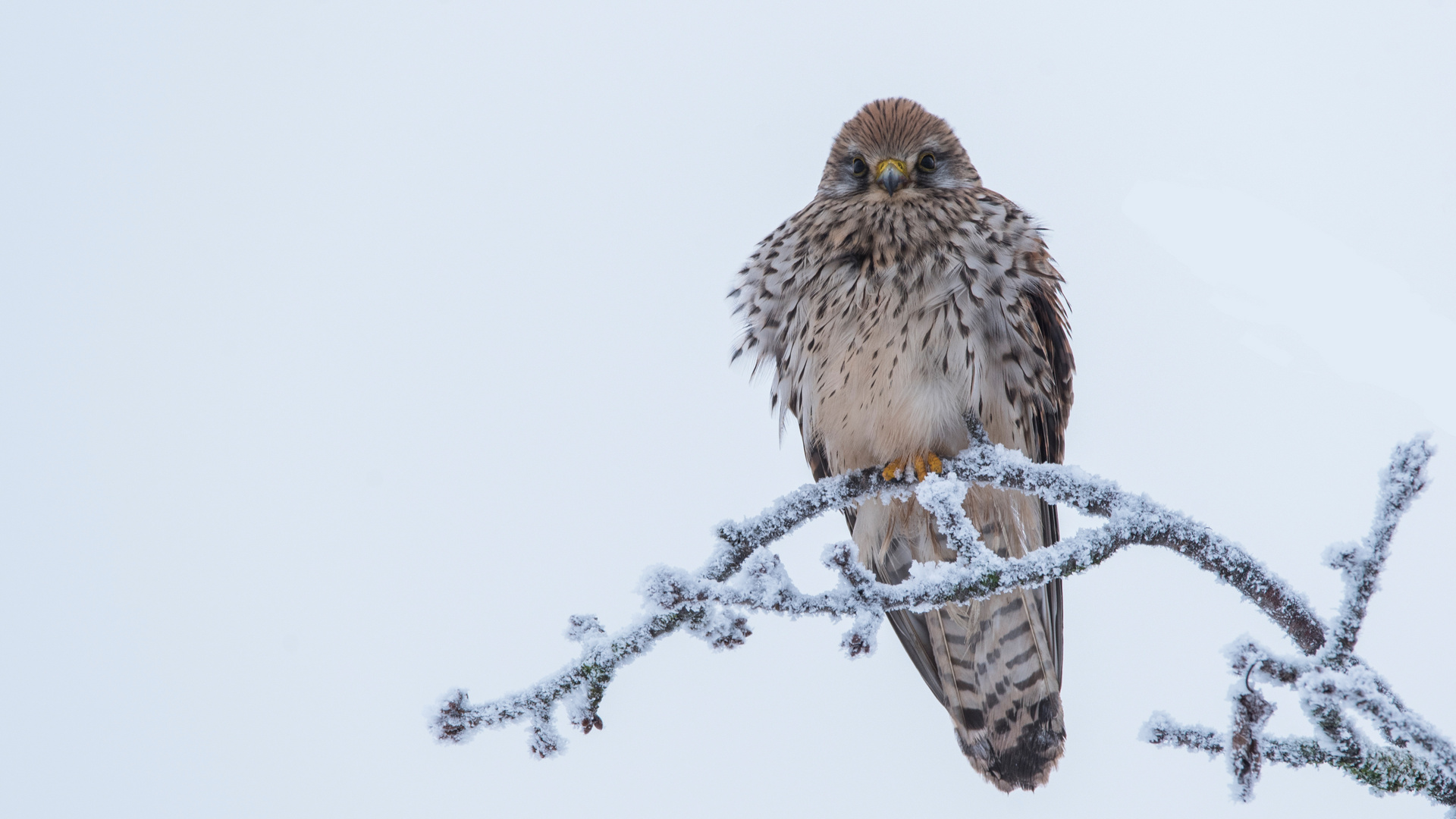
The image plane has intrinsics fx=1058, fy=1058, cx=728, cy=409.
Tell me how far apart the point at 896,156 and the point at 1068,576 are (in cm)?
223

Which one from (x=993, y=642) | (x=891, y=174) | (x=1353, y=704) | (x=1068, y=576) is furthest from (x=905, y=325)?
(x=1353, y=704)

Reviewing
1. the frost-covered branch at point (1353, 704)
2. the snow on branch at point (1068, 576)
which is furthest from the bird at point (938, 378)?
the frost-covered branch at point (1353, 704)

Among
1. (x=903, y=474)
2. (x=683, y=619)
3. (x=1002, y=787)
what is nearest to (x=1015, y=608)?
(x=1002, y=787)

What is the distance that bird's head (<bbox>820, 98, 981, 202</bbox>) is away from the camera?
3762 millimetres

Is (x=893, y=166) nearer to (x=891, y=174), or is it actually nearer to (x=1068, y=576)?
(x=891, y=174)

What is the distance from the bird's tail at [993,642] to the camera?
326 centimetres

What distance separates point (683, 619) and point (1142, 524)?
2.78 ft

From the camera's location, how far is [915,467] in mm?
2977

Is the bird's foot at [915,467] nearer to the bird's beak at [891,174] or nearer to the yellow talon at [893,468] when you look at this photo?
the yellow talon at [893,468]

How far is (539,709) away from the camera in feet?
6.18

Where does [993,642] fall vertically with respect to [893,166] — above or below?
below

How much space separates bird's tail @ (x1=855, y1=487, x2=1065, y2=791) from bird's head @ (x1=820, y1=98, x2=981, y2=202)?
3.73ft

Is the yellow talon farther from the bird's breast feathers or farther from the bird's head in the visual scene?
the bird's head

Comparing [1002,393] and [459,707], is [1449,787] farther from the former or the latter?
[1002,393]
